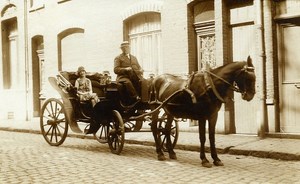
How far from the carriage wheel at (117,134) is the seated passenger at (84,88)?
805 mm

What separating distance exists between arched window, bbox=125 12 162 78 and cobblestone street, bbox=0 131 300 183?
166 inches

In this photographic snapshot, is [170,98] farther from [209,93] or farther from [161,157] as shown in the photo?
[161,157]

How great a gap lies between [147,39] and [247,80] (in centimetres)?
690

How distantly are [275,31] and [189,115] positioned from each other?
159 inches

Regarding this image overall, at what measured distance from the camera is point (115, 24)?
14219 mm

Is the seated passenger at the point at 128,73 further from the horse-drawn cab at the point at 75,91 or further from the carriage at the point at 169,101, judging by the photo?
the horse-drawn cab at the point at 75,91

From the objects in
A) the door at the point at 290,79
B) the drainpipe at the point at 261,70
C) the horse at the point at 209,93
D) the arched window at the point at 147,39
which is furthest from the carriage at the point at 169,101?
the arched window at the point at 147,39

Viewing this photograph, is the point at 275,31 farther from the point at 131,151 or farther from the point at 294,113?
the point at 131,151

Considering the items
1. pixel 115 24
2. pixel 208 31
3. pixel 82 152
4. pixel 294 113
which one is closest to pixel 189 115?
pixel 82 152

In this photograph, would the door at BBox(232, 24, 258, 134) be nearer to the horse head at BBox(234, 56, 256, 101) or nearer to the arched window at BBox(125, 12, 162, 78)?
the arched window at BBox(125, 12, 162, 78)

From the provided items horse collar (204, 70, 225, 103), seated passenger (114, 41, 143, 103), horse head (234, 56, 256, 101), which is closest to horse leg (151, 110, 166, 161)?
seated passenger (114, 41, 143, 103)

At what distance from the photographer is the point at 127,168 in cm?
723

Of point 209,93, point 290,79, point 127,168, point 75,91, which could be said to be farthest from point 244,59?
point 127,168

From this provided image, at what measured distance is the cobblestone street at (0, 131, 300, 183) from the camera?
20.7 feet
